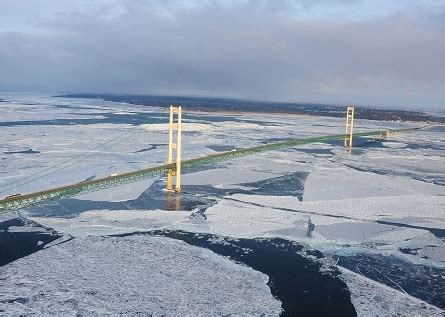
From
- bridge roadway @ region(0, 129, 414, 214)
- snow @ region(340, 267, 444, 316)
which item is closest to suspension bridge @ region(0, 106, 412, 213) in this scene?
bridge roadway @ region(0, 129, 414, 214)

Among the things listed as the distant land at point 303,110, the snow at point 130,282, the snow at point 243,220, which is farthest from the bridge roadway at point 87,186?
the distant land at point 303,110

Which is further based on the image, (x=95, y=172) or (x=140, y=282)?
(x=95, y=172)

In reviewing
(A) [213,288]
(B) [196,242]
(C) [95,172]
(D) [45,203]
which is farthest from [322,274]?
(C) [95,172]

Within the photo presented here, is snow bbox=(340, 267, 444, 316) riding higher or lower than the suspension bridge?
lower

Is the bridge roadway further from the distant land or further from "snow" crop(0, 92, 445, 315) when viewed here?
the distant land

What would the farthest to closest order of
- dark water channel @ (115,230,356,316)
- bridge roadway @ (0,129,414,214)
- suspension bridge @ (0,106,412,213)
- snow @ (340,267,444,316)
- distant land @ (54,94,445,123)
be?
distant land @ (54,94,445,123), suspension bridge @ (0,106,412,213), bridge roadway @ (0,129,414,214), dark water channel @ (115,230,356,316), snow @ (340,267,444,316)

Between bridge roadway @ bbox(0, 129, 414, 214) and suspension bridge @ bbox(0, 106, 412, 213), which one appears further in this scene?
suspension bridge @ bbox(0, 106, 412, 213)

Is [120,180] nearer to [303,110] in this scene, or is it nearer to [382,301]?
[382,301]

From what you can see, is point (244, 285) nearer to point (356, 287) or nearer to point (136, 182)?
point (356, 287)

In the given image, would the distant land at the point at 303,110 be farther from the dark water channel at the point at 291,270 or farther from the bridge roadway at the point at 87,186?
the dark water channel at the point at 291,270
